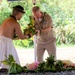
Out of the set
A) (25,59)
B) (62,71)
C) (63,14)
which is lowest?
(62,71)

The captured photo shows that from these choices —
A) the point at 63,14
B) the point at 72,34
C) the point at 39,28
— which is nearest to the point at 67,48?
the point at 72,34

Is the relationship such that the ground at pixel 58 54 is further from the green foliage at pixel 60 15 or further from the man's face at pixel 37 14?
the man's face at pixel 37 14

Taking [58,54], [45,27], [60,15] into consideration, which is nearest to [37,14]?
[45,27]

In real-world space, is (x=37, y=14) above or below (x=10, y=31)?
above

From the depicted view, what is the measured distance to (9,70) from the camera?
6.54 ft

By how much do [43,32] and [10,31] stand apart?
0.75 metres

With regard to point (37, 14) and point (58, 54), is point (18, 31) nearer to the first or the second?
point (37, 14)

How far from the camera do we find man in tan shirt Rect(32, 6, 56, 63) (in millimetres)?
3770

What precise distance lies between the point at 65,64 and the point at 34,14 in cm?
168

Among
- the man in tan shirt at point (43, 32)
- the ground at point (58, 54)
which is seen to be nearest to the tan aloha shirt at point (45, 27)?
the man in tan shirt at point (43, 32)

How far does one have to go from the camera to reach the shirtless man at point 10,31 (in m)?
3.20

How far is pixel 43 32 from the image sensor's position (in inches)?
152

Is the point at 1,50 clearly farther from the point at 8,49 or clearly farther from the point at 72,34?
the point at 72,34

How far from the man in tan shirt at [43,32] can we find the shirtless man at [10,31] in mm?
Answer: 514
